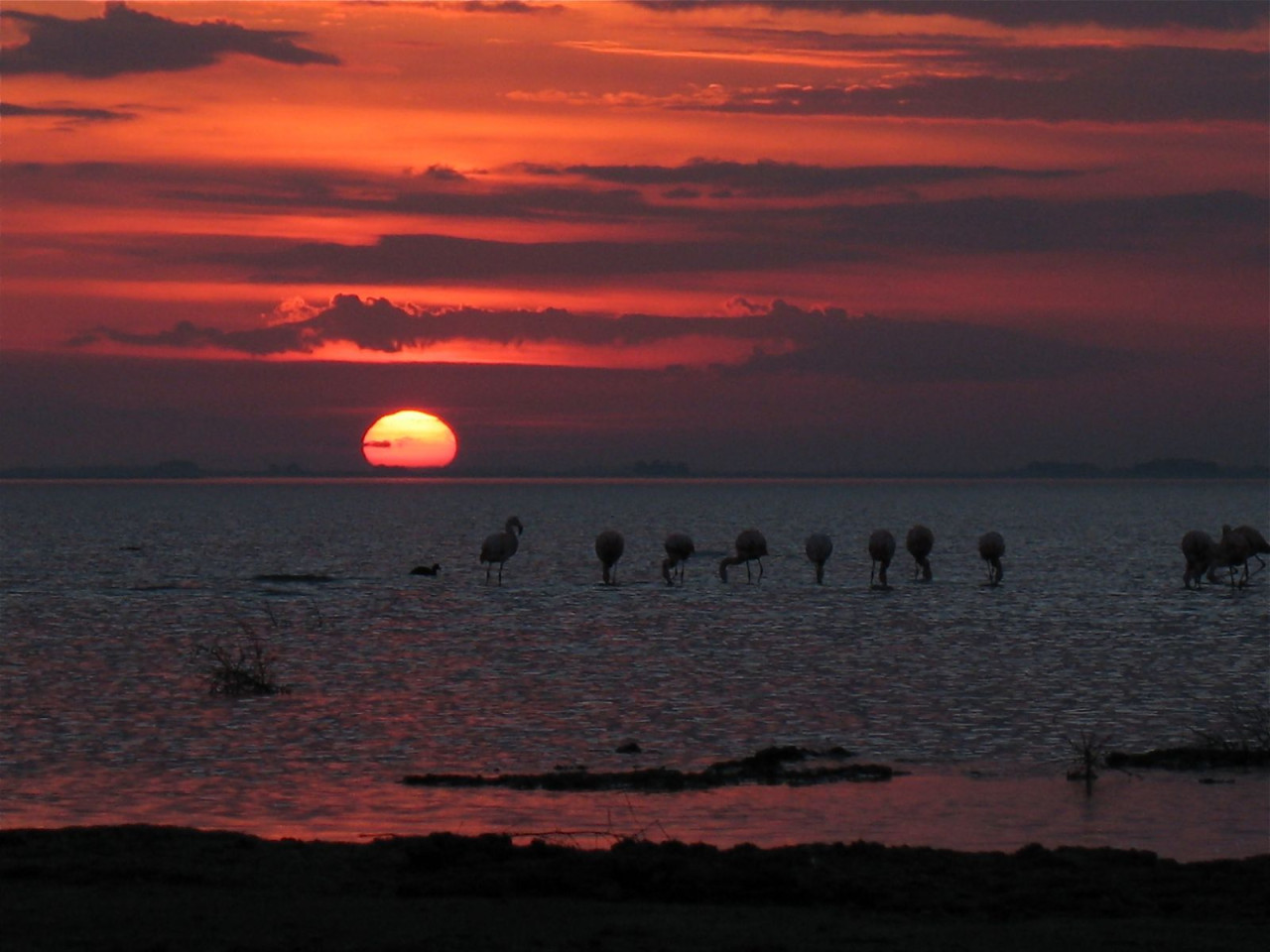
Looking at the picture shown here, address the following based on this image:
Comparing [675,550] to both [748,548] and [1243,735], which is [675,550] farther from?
[1243,735]

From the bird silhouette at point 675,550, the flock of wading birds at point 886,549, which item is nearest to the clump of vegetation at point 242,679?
the flock of wading birds at point 886,549

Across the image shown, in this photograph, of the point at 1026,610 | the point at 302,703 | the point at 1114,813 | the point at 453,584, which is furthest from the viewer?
the point at 453,584

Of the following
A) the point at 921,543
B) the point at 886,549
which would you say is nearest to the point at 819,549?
the point at 886,549

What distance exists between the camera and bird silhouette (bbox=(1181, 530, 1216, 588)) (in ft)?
164

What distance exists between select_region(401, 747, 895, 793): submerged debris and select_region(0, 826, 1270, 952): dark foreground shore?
12.8ft

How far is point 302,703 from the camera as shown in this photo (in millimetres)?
24922

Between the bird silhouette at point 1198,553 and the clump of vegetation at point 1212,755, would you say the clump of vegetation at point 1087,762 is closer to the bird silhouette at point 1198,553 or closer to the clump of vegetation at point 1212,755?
the clump of vegetation at point 1212,755

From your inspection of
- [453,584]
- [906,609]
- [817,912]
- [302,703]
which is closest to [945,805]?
[817,912]

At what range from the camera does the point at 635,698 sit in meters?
25.3

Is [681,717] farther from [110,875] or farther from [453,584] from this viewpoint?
[453,584]

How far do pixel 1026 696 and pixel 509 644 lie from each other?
1167 cm

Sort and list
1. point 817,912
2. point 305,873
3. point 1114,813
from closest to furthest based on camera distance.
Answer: point 817,912, point 305,873, point 1114,813

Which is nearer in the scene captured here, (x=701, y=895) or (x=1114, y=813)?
(x=701, y=895)

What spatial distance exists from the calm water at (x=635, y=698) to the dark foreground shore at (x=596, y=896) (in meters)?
1.90
